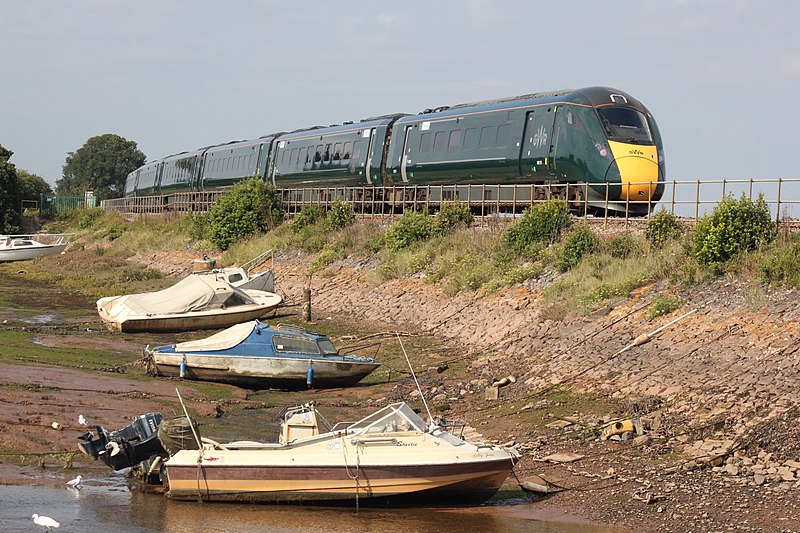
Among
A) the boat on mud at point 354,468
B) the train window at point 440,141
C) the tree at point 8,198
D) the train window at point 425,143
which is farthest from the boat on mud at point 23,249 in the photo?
the boat on mud at point 354,468

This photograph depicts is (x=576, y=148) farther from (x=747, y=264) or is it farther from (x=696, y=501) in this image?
(x=696, y=501)

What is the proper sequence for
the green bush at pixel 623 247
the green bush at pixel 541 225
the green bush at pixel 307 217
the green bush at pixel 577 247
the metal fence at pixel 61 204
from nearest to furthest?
the green bush at pixel 623 247 → the green bush at pixel 577 247 → the green bush at pixel 541 225 → the green bush at pixel 307 217 → the metal fence at pixel 61 204

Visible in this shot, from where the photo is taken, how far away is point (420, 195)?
1555 inches

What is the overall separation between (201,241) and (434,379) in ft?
106

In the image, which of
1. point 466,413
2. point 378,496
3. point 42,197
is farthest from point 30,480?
point 42,197

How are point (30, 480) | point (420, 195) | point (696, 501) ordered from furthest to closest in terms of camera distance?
point (420, 195) → point (30, 480) → point (696, 501)

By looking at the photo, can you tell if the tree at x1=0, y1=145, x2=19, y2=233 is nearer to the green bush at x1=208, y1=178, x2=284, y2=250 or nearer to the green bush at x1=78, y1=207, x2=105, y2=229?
the green bush at x1=78, y1=207, x2=105, y2=229

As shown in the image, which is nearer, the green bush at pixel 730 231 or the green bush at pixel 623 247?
the green bush at pixel 730 231

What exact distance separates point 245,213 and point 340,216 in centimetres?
819

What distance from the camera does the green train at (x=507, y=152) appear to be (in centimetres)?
3033

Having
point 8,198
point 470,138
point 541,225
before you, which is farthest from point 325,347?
point 8,198

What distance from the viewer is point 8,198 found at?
74.9m

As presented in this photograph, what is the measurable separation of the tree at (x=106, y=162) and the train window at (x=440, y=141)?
355 feet

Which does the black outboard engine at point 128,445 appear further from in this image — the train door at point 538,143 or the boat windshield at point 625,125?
the train door at point 538,143
